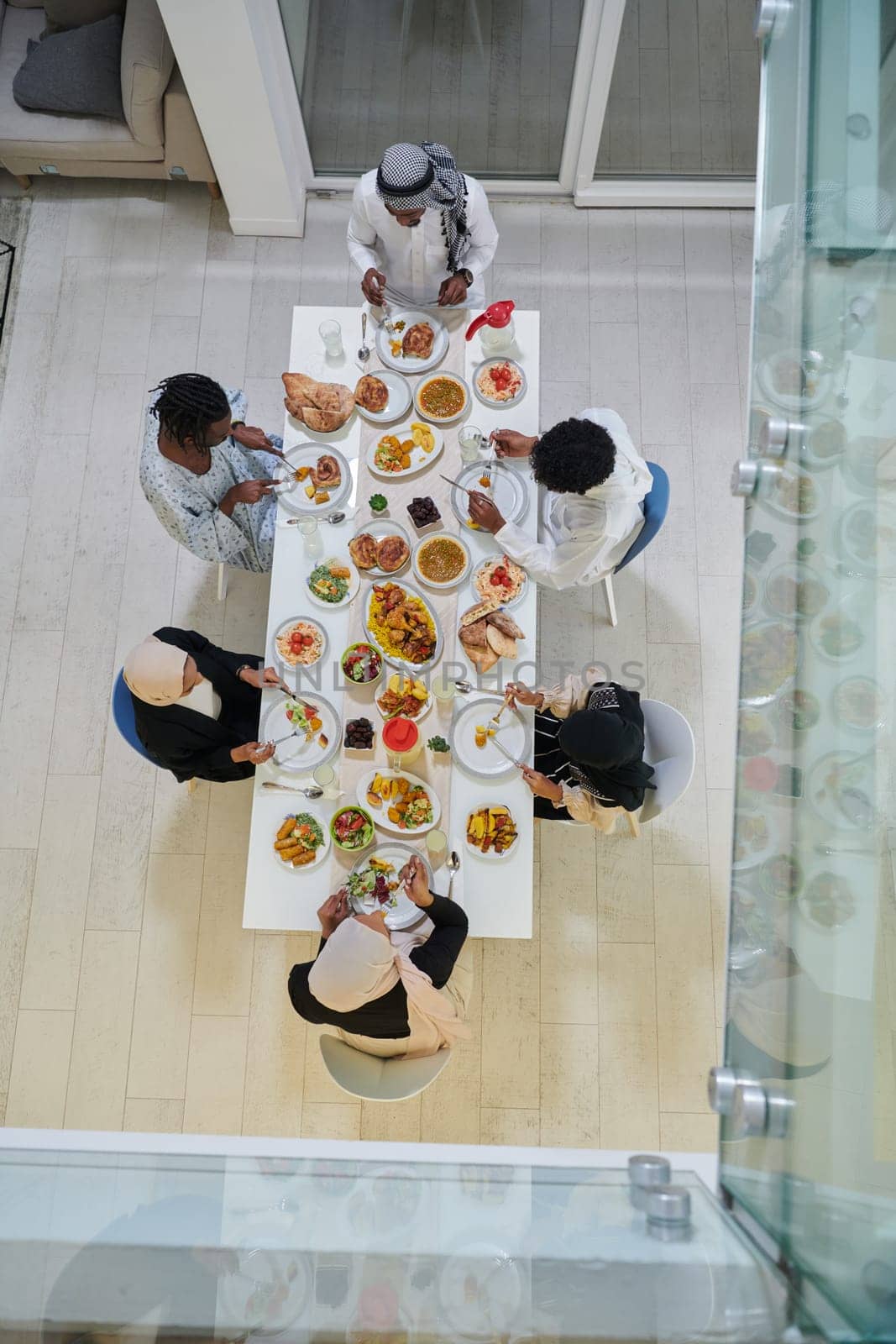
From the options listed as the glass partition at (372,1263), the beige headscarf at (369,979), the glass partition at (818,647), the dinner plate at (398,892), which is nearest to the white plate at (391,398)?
the dinner plate at (398,892)

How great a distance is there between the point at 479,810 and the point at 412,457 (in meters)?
1.24

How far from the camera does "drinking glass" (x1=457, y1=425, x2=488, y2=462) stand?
2.98m

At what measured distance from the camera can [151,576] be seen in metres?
3.85

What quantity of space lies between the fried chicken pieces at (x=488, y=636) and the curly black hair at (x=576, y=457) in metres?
0.44

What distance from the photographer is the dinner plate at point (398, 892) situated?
263cm

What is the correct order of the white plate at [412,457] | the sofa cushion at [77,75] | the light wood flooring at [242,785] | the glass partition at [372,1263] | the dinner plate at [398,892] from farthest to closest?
the sofa cushion at [77,75] → the light wood flooring at [242,785] → the white plate at [412,457] → the dinner plate at [398,892] → the glass partition at [372,1263]

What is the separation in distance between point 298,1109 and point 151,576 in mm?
2235

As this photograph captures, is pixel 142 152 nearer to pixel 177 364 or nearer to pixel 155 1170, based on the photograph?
pixel 177 364

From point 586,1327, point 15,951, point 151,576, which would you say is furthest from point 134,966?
point 586,1327

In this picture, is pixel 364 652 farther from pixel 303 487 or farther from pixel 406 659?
pixel 303 487

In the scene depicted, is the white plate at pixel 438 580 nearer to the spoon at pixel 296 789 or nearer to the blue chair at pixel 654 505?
the blue chair at pixel 654 505

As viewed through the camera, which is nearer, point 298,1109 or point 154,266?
point 298,1109

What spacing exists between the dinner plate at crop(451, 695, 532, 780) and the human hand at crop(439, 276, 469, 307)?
4.98 feet

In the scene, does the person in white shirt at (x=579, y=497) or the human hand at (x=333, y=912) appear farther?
the person in white shirt at (x=579, y=497)
